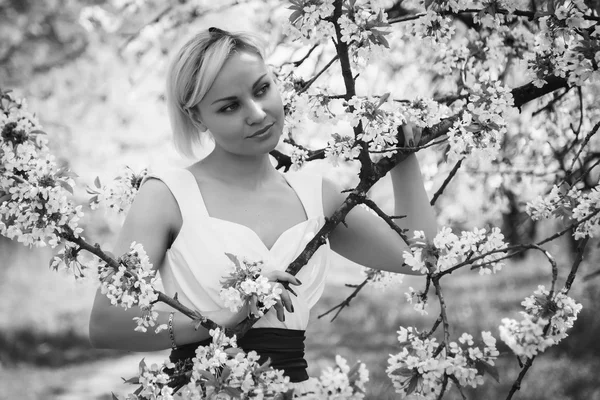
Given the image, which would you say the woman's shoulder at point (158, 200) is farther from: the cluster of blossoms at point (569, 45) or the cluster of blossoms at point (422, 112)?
the cluster of blossoms at point (569, 45)

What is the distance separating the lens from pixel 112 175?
6.00 meters

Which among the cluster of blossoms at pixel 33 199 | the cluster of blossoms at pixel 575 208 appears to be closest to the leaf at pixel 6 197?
the cluster of blossoms at pixel 33 199

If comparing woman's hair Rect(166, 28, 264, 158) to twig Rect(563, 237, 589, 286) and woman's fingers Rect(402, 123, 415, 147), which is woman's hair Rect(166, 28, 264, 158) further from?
twig Rect(563, 237, 589, 286)

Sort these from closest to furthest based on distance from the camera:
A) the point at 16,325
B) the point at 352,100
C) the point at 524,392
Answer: the point at 352,100, the point at 524,392, the point at 16,325

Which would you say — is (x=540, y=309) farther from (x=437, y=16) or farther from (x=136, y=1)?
(x=136, y=1)

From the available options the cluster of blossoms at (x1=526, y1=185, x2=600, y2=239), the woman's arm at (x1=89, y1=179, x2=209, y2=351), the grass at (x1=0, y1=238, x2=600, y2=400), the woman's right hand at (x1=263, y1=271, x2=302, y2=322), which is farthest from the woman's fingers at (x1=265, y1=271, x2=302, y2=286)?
the grass at (x1=0, y1=238, x2=600, y2=400)

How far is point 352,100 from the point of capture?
1487 mm

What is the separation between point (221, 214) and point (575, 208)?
895 millimetres

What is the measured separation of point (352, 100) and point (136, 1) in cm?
318

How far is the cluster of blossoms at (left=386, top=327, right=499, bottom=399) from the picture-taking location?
1319 millimetres

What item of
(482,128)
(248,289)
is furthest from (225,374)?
(482,128)

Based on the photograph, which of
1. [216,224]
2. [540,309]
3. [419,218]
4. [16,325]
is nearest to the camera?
[540,309]

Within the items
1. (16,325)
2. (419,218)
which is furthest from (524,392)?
(16,325)

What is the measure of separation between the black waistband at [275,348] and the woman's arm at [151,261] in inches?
2.6
